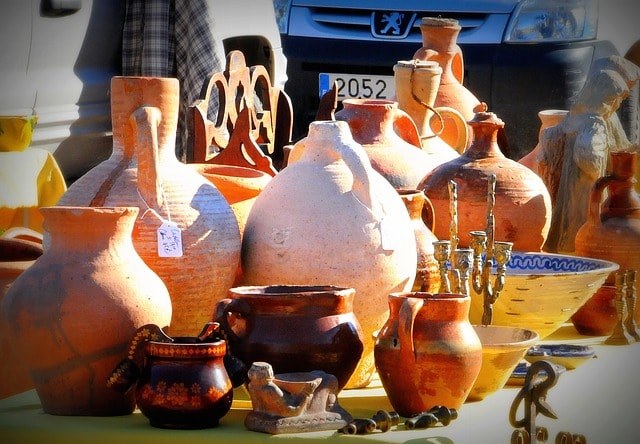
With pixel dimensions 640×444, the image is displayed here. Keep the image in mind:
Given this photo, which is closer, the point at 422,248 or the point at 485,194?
the point at 422,248

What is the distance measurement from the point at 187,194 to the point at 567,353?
2.99 ft

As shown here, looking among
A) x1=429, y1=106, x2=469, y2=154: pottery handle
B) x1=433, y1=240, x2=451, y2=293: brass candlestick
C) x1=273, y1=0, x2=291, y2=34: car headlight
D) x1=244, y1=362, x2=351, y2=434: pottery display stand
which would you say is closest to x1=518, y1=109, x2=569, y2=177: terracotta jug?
x1=429, y1=106, x2=469, y2=154: pottery handle

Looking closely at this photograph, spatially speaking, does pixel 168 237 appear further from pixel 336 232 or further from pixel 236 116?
pixel 236 116

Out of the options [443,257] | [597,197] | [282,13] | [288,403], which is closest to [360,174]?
[443,257]

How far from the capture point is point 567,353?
2572 mm

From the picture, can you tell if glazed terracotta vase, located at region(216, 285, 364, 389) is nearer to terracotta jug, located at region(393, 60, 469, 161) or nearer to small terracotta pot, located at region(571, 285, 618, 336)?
small terracotta pot, located at region(571, 285, 618, 336)

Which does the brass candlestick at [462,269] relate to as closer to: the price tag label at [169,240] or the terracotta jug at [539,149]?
the price tag label at [169,240]

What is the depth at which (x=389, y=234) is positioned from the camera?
2398mm

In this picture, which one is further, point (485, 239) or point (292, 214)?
point (485, 239)

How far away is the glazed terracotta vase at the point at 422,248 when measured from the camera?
2.66 meters

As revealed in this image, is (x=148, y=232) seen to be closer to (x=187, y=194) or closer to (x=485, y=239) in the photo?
(x=187, y=194)

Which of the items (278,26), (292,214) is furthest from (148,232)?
(278,26)

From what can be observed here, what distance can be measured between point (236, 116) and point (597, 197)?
3.69ft

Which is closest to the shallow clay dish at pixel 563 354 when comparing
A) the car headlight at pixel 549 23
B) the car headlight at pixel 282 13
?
the car headlight at pixel 549 23
